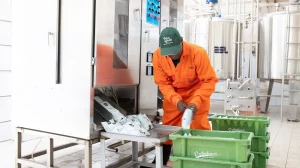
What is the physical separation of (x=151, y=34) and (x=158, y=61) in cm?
51

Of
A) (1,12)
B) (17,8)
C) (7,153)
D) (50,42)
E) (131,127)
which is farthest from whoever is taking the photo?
(1,12)

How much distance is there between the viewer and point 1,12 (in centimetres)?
397

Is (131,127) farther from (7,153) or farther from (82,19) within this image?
(7,153)

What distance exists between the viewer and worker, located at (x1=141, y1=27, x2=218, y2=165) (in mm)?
2287

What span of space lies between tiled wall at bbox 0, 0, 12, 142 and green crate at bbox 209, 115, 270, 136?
279 cm

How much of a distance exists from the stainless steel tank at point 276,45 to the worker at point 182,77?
4411 mm

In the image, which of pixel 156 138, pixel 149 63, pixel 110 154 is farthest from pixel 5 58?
pixel 156 138

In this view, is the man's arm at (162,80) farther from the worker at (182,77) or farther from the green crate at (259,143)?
the green crate at (259,143)

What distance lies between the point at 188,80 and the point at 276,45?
4.82m

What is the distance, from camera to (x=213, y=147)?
1.76 m

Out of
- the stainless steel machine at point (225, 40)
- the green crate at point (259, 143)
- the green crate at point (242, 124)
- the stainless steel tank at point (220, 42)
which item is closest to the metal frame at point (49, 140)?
the green crate at point (242, 124)

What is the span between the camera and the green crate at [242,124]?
9.18 feet

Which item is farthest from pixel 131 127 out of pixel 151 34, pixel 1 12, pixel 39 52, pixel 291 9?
pixel 291 9

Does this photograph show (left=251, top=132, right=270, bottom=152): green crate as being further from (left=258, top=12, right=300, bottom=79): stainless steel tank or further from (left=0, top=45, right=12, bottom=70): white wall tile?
(left=258, top=12, right=300, bottom=79): stainless steel tank
